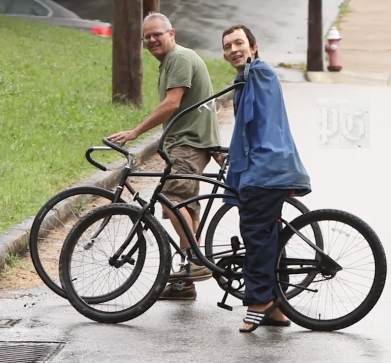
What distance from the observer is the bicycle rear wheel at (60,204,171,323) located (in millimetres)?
7652

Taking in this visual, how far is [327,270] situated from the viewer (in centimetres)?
755

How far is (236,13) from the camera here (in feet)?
102

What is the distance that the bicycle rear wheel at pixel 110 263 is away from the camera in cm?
765

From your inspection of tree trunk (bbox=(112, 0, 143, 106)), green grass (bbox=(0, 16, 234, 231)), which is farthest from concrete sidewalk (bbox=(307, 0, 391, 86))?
tree trunk (bbox=(112, 0, 143, 106))

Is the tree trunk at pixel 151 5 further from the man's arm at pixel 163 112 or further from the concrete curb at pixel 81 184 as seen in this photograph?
the man's arm at pixel 163 112

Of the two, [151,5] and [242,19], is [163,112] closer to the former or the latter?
[151,5]

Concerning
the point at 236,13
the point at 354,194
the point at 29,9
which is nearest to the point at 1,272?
the point at 354,194

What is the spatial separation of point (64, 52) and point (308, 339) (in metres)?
15.1

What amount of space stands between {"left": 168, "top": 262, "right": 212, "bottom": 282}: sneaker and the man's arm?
2.78 feet

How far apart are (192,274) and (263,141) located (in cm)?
110

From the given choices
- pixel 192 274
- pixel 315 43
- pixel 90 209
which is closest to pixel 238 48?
pixel 192 274

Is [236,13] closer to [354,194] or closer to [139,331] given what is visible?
[354,194]

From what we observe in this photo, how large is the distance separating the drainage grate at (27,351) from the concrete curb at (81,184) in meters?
1.81

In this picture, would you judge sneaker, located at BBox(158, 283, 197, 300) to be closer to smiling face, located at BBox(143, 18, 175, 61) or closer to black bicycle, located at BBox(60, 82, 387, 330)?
black bicycle, located at BBox(60, 82, 387, 330)
